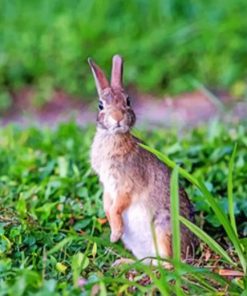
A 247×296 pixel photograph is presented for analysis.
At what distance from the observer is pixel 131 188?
5.41 m

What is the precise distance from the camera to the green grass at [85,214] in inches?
188

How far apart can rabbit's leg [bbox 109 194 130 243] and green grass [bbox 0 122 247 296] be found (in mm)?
105

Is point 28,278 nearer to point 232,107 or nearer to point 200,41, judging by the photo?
point 232,107

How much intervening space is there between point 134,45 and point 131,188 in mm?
4990

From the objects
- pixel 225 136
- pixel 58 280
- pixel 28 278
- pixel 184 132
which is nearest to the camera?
pixel 28 278

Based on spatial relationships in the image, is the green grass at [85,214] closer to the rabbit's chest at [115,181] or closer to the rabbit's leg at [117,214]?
the rabbit's leg at [117,214]

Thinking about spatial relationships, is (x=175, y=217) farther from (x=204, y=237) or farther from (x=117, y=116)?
(x=117, y=116)

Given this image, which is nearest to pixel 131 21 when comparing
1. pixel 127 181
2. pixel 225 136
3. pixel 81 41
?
pixel 81 41

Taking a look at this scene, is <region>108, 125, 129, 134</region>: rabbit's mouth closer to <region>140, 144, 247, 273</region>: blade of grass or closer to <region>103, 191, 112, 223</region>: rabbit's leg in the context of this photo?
<region>140, 144, 247, 273</region>: blade of grass

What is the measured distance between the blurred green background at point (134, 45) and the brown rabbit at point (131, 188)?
14.0 ft

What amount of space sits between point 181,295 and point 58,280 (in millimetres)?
610

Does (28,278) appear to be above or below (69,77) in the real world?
below

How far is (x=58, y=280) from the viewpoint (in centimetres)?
496

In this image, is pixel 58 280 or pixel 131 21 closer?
pixel 58 280
